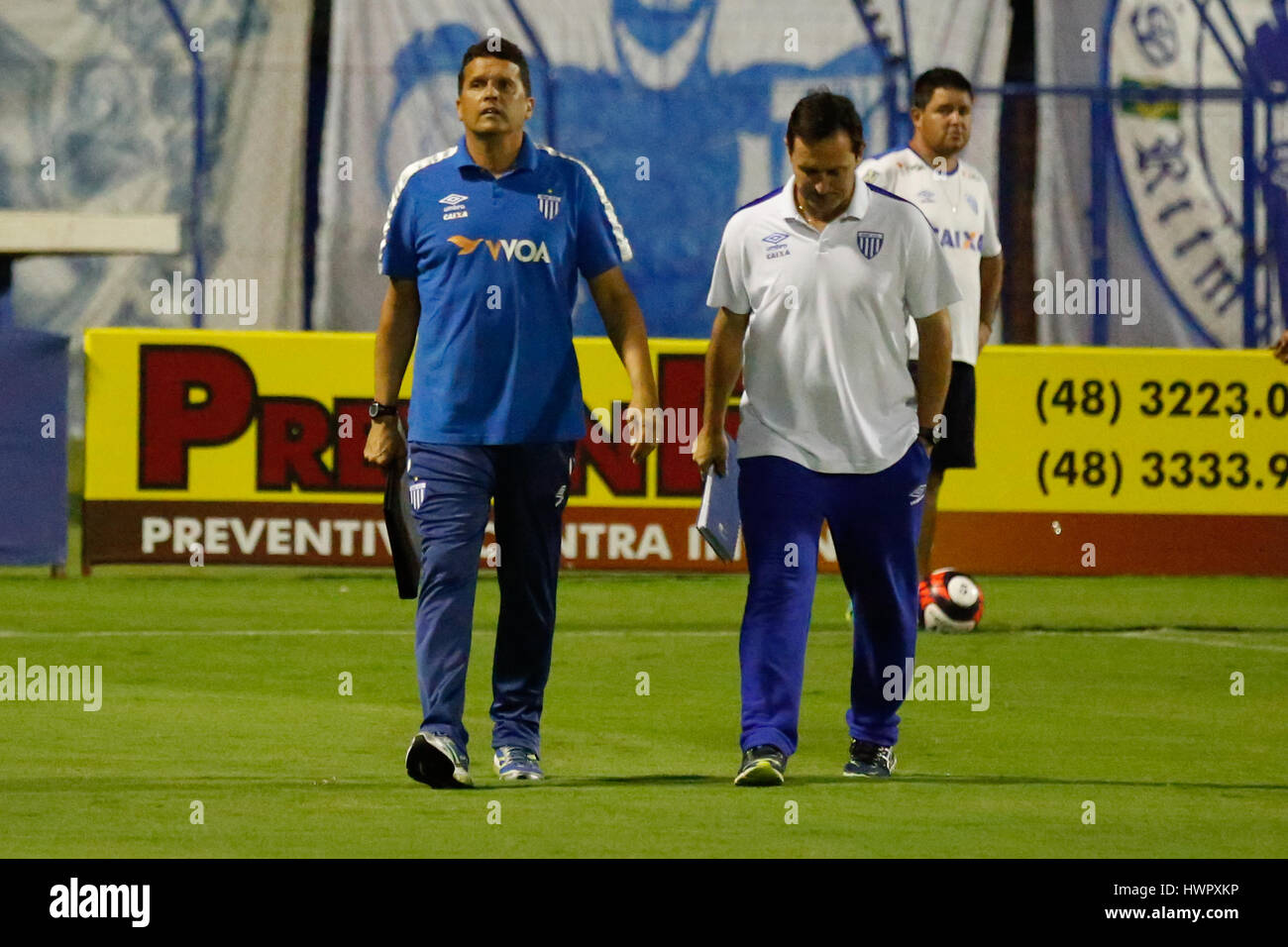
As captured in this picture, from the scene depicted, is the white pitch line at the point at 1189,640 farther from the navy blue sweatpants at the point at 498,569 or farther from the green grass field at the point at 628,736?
the navy blue sweatpants at the point at 498,569

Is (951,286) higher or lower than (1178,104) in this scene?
lower

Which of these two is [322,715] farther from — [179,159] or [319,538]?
[179,159]

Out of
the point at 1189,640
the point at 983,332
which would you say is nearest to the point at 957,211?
the point at 983,332

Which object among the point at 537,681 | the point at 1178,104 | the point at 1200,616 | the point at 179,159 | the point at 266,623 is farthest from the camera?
the point at 179,159

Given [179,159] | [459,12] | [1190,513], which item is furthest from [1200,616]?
[179,159]

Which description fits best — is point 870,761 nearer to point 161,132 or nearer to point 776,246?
point 776,246

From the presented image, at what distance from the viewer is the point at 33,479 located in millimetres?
14539

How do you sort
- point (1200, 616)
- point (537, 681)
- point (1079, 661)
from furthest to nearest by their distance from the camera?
point (1200, 616) → point (1079, 661) → point (537, 681)

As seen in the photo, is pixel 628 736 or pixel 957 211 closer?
pixel 628 736

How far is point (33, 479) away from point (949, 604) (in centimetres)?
552

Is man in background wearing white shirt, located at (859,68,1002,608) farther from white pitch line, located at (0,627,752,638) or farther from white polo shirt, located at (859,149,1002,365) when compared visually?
white pitch line, located at (0,627,752,638)

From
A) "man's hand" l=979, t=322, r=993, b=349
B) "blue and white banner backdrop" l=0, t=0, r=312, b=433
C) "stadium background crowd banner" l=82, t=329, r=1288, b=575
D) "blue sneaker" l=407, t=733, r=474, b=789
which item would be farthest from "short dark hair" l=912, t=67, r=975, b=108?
"blue and white banner backdrop" l=0, t=0, r=312, b=433

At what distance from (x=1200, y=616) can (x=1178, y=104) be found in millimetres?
8070

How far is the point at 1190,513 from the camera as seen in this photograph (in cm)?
1527
